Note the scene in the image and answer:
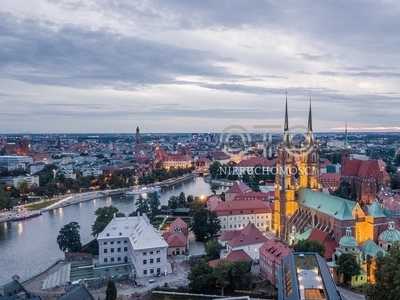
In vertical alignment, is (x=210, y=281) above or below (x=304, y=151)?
below

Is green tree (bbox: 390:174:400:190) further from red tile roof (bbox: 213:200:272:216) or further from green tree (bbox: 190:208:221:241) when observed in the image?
green tree (bbox: 190:208:221:241)

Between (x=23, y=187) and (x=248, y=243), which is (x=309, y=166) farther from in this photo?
(x=23, y=187)

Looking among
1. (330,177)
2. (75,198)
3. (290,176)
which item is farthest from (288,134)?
(75,198)

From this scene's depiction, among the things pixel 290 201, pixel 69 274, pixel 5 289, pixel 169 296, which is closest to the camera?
pixel 5 289

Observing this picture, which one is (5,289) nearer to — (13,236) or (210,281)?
(210,281)

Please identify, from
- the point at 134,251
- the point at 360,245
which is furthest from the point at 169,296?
the point at 360,245

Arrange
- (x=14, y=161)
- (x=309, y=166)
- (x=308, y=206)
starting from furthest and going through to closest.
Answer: (x=14, y=161), (x=309, y=166), (x=308, y=206)

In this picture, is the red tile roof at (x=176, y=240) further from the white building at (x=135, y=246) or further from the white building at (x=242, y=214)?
the white building at (x=242, y=214)
